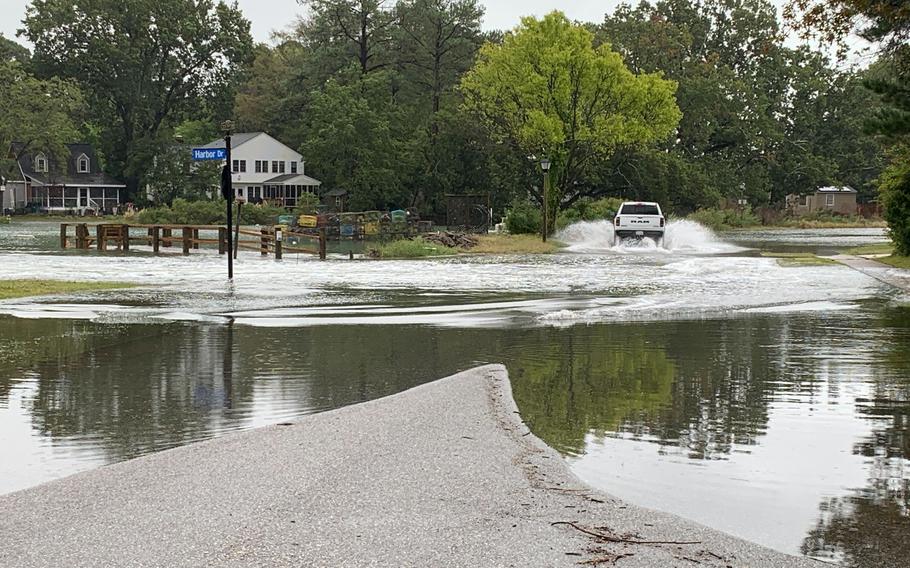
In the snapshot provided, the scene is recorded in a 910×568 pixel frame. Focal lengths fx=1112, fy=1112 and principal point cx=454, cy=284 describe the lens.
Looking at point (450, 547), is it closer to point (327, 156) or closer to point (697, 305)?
point (697, 305)

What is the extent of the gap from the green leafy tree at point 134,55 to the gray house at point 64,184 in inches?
96.1

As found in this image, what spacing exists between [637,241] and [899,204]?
44.9 feet

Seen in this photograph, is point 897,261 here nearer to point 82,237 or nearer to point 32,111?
point 82,237

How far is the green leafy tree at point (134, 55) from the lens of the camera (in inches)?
4063

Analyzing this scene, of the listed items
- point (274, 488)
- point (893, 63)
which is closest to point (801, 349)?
point (274, 488)

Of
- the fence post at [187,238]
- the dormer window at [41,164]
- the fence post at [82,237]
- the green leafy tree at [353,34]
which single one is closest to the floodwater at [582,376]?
the fence post at [187,238]

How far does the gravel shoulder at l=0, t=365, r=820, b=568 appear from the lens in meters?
5.76

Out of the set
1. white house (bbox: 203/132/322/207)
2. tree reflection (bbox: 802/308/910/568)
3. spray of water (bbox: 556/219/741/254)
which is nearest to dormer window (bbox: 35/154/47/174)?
white house (bbox: 203/132/322/207)

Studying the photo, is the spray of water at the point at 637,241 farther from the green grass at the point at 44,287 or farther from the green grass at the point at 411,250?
the green grass at the point at 44,287

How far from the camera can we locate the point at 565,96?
57.9 meters

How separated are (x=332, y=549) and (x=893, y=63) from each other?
23830mm

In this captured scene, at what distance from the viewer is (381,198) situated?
269ft

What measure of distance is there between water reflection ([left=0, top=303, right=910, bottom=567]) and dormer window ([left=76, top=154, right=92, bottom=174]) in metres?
93.0

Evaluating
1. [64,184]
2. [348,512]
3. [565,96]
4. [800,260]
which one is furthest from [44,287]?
[64,184]
